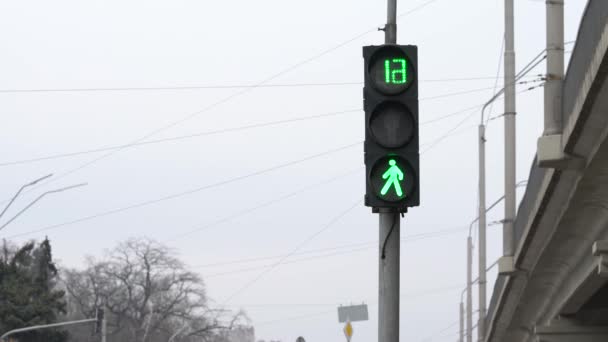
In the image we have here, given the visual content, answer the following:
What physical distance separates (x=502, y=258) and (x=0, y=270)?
61110 millimetres

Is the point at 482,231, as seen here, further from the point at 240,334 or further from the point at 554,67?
the point at 240,334

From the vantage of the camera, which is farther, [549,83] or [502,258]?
[502,258]

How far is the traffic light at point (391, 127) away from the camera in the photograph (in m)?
10.4

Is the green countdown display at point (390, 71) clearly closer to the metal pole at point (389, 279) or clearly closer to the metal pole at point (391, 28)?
the metal pole at point (391, 28)

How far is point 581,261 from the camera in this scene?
19688mm

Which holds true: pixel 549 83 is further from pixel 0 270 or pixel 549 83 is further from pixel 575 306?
pixel 0 270

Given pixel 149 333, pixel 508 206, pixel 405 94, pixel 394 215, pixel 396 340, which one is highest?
pixel 149 333

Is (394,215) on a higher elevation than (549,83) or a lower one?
lower

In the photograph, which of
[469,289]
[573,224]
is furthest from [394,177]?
[469,289]

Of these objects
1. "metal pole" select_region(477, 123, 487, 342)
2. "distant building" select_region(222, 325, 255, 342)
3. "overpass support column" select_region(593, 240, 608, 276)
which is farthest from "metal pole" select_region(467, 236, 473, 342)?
"overpass support column" select_region(593, 240, 608, 276)

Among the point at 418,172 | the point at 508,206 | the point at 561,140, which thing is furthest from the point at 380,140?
the point at 508,206

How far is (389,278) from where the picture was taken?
433 inches

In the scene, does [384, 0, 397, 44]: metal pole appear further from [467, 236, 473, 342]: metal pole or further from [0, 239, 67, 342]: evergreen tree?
[0, 239, 67, 342]: evergreen tree

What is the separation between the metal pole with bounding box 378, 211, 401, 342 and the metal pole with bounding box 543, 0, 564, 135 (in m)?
5.38
